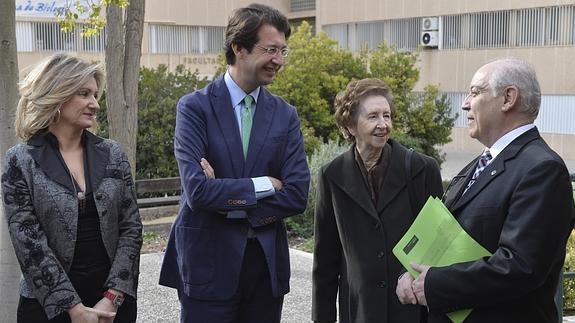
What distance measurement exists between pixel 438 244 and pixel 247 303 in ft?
3.85

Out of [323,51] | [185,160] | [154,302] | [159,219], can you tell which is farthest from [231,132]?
[323,51]

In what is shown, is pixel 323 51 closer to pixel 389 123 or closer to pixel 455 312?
pixel 389 123

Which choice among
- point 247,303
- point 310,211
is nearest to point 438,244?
point 247,303

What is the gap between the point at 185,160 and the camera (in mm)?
3758

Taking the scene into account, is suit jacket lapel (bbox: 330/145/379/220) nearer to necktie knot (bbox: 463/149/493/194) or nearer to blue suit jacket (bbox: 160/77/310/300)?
blue suit jacket (bbox: 160/77/310/300)

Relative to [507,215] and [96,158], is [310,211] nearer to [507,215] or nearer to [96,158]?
[96,158]

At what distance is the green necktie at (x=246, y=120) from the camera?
381cm

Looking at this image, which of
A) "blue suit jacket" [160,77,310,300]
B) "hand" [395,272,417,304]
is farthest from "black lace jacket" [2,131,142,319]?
"hand" [395,272,417,304]

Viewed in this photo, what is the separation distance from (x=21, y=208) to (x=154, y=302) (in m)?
3.84

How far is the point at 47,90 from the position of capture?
360cm

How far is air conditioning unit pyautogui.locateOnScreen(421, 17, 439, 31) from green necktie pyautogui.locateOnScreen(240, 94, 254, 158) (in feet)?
92.4

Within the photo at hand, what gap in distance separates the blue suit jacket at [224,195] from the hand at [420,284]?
0.89m

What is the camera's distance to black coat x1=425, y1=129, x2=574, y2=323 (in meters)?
2.77

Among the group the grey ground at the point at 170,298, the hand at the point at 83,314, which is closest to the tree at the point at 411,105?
the grey ground at the point at 170,298
